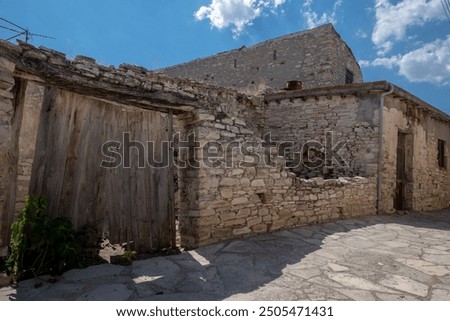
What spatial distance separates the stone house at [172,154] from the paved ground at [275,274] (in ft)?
2.06

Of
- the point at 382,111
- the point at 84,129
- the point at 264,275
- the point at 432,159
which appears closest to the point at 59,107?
the point at 84,129

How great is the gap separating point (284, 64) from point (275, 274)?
12.4 meters

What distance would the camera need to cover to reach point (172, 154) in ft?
14.3

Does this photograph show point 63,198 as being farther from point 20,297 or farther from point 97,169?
point 20,297

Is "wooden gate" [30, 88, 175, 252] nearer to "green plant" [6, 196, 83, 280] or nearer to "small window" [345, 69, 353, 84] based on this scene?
"green plant" [6, 196, 83, 280]

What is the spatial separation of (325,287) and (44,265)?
300 centimetres

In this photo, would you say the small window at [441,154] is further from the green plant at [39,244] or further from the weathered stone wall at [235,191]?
the green plant at [39,244]

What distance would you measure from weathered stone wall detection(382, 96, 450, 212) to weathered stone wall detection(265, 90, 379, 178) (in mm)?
508

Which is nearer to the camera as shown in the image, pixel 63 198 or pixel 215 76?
pixel 63 198

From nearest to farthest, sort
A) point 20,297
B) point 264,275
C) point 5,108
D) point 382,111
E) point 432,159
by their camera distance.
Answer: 1. point 20,297
2. point 5,108
3. point 264,275
4. point 382,111
5. point 432,159

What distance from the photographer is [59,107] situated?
3377 millimetres

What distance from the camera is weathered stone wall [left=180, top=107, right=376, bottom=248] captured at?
169 inches

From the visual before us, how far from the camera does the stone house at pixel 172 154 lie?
127 inches

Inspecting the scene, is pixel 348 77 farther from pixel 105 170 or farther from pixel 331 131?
pixel 105 170
